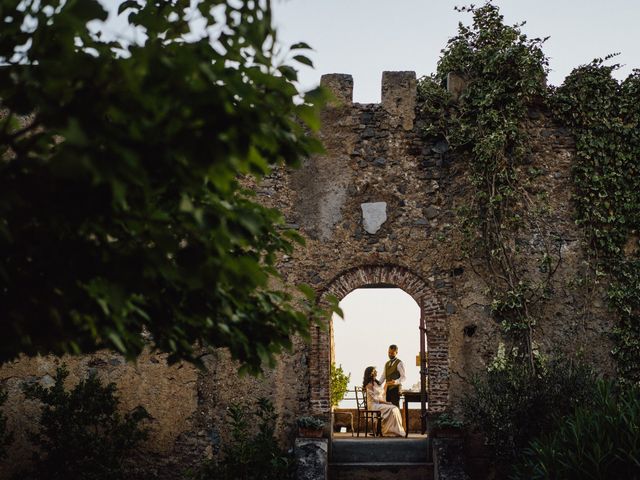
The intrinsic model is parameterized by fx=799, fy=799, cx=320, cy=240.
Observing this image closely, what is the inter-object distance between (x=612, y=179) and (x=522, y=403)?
3.18 metres

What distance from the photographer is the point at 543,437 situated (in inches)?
303

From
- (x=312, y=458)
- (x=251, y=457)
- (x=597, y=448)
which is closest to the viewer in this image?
(x=597, y=448)

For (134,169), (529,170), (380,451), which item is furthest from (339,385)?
(134,169)

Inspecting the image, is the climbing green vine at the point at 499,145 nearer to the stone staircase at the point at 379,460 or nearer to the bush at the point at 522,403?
the bush at the point at 522,403

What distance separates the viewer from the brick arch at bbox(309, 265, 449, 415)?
9.64 meters

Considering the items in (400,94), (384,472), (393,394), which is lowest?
(384,472)

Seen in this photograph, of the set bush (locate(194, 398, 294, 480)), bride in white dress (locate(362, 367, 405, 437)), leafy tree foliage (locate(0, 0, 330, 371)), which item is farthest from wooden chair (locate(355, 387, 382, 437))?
leafy tree foliage (locate(0, 0, 330, 371))

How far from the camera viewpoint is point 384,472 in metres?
9.29

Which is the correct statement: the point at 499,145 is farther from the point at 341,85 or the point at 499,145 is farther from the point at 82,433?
the point at 82,433

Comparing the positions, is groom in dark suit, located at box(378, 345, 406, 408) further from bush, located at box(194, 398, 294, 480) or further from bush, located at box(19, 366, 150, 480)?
bush, located at box(19, 366, 150, 480)

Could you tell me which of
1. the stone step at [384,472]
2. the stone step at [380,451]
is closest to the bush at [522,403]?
the stone step at [384,472]

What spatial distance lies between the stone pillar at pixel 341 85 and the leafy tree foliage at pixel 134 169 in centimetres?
671

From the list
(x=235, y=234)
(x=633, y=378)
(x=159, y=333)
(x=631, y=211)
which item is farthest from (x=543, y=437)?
(x=235, y=234)

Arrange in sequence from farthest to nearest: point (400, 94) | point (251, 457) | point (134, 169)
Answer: point (400, 94) < point (251, 457) < point (134, 169)
